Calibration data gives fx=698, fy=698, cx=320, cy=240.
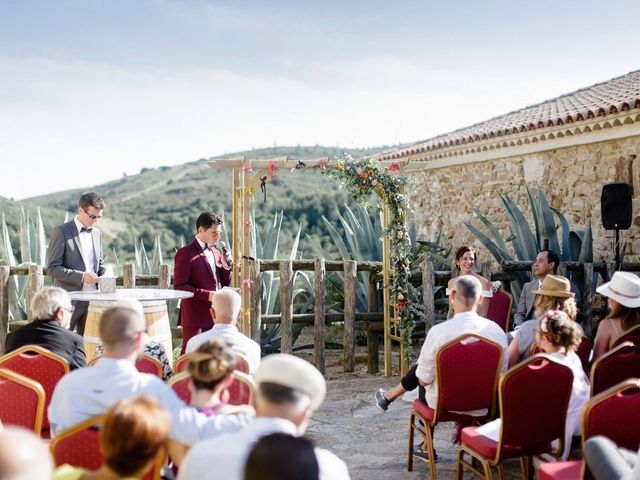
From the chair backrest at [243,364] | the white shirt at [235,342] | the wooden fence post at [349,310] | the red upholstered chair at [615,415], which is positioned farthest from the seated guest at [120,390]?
the wooden fence post at [349,310]

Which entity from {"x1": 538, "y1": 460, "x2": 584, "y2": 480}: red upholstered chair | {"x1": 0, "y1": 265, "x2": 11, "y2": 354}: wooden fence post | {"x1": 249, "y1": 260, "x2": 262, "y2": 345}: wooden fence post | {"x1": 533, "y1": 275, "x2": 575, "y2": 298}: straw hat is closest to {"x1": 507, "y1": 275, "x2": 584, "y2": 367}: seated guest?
{"x1": 533, "y1": 275, "x2": 575, "y2": 298}: straw hat

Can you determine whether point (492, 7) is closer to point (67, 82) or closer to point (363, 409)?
point (363, 409)

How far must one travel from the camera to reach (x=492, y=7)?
459 inches

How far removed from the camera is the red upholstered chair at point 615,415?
9.01 ft

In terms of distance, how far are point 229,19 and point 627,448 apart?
1522 centimetres

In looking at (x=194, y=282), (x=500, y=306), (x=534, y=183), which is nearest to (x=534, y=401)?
(x=500, y=306)

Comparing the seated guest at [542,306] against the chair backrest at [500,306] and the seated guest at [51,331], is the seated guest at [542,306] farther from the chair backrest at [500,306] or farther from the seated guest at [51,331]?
the seated guest at [51,331]

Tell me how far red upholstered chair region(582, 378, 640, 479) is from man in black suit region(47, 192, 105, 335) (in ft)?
12.5

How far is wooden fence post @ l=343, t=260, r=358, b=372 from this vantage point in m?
7.39

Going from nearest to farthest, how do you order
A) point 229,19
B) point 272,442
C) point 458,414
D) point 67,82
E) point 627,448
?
point 272,442 < point 627,448 < point 458,414 < point 229,19 < point 67,82

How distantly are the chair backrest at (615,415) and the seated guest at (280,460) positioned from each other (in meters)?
1.37

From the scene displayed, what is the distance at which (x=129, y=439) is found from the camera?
5.78 ft

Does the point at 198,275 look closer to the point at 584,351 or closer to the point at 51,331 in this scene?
the point at 51,331

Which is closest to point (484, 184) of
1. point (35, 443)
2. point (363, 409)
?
point (363, 409)
